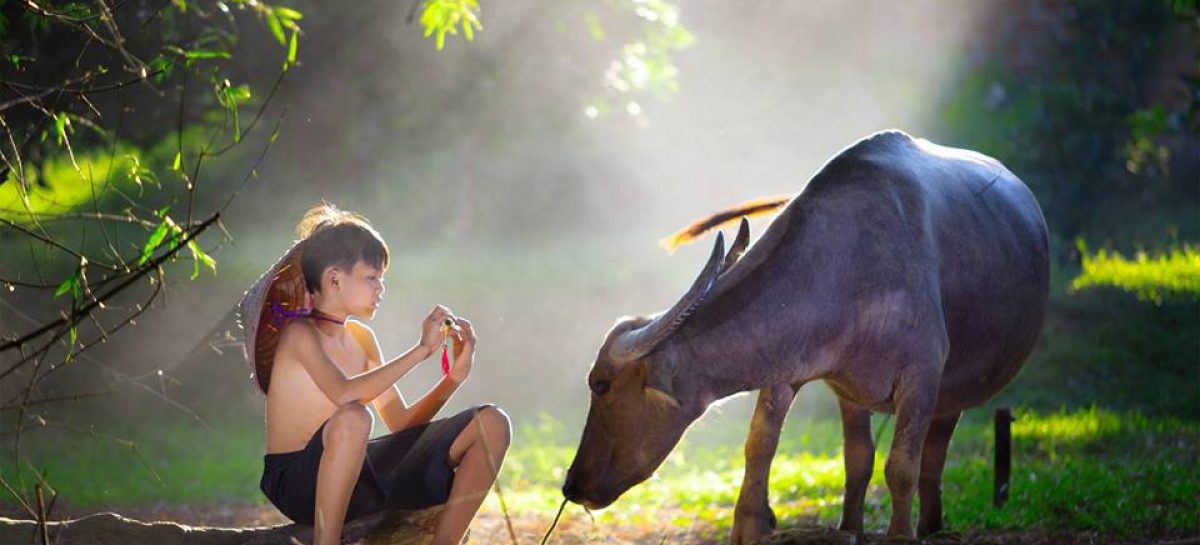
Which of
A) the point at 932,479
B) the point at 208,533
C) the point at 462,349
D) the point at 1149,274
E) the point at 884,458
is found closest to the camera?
the point at 462,349

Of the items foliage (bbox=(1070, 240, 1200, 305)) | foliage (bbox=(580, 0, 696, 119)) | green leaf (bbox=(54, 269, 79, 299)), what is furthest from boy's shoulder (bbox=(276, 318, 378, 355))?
foliage (bbox=(1070, 240, 1200, 305))

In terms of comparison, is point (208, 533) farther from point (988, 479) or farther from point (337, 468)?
point (988, 479)

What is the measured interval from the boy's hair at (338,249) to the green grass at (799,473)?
55.6 inches

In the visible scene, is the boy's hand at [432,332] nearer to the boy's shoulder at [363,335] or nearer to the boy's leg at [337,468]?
the boy's leg at [337,468]

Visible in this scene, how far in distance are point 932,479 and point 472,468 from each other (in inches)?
101

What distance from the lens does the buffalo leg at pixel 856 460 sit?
20.7 ft

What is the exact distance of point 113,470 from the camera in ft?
35.9

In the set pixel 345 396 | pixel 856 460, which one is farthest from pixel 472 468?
pixel 856 460

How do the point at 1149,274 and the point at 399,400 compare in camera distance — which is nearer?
the point at 399,400

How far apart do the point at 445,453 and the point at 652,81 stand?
950 cm

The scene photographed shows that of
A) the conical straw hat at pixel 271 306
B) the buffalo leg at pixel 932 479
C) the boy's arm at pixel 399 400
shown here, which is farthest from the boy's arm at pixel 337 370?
the buffalo leg at pixel 932 479

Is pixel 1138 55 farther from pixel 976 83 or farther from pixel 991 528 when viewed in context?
pixel 991 528

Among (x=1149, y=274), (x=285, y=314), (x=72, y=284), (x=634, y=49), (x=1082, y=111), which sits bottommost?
(x=285, y=314)

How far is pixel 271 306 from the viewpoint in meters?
5.28
